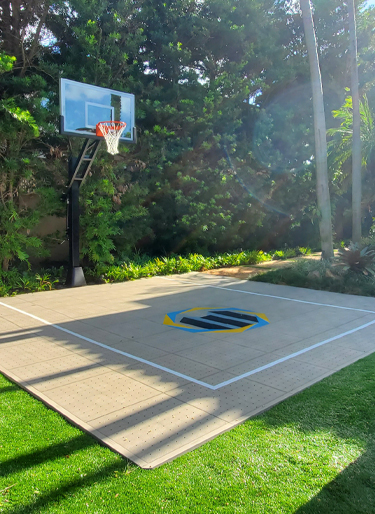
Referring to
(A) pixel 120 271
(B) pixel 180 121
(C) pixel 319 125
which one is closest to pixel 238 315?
(A) pixel 120 271

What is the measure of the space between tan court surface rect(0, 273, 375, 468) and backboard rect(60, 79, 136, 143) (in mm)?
4203

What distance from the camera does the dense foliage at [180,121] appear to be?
1235cm

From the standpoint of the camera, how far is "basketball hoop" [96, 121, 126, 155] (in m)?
10.6

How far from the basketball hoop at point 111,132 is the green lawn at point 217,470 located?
782 centimetres

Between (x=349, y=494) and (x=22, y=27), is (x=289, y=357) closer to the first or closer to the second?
(x=349, y=494)

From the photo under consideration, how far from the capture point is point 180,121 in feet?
54.5

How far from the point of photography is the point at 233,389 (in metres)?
4.80

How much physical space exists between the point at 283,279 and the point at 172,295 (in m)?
3.72


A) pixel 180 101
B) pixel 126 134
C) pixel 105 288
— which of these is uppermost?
pixel 180 101

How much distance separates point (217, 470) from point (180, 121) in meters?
15.1

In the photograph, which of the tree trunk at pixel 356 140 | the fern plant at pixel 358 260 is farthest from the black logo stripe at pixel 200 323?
the tree trunk at pixel 356 140

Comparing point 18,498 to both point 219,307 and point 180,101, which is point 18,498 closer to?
point 219,307

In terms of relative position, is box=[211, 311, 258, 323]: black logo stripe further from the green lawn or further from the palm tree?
the palm tree

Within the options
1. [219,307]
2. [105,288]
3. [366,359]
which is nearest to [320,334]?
[366,359]
